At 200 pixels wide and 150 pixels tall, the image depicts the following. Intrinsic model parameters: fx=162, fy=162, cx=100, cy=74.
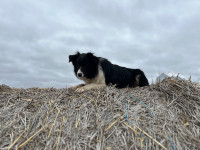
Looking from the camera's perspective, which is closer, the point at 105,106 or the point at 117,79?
the point at 105,106

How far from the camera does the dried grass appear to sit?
241 cm

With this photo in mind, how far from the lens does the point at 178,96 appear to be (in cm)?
350

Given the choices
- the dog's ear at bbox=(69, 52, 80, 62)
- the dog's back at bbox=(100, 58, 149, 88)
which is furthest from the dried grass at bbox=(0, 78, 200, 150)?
the dog's ear at bbox=(69, 52, 80, 62)

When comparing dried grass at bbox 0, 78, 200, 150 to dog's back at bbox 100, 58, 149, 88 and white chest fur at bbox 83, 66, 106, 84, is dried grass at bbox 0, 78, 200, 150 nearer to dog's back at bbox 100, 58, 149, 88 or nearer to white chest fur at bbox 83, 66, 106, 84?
white chest fur at bbox 83, 66, 106, 84

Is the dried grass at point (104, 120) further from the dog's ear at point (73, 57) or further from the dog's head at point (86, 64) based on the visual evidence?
the dog's ear at point (73, 57)

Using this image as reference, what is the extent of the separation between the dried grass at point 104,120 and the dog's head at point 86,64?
1871 millimetres

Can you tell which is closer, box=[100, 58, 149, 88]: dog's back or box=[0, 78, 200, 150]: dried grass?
box=[0, 78, 200, 150]: dried grass

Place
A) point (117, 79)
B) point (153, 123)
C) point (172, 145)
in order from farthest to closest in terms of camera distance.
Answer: point (117, 79), point (153, 123), point (172, 145)

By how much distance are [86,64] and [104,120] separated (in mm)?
3103

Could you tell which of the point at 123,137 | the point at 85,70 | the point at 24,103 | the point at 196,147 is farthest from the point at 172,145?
the point at 85,70

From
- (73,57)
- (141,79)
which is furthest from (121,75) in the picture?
(73,57)

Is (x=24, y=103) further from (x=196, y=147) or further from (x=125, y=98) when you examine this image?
(x=196, y=147)

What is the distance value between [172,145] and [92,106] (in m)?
1.46

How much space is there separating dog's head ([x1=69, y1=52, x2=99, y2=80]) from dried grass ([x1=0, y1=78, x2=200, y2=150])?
6.14 ft
